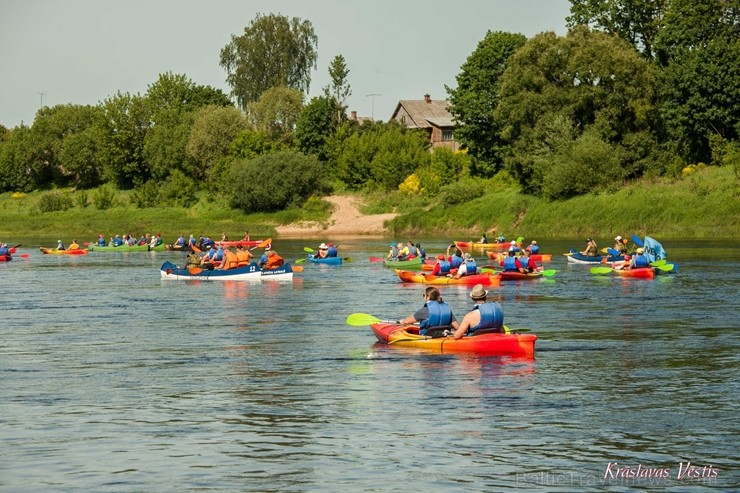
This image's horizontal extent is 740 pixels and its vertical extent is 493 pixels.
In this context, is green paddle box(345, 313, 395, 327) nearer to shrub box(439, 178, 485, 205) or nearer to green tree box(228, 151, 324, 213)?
shrub box(439, 178, 485, 205)

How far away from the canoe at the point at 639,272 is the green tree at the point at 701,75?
3282 centimetres

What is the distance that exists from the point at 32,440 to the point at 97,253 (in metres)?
60.2

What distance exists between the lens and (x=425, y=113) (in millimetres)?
141250

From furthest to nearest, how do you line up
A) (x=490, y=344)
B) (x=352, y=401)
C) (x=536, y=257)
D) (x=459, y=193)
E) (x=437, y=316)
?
1. (x=459, y=193)
2. (x=536, y=257)
3. (x=437, y=316)
4. (x=490, y=344)
5. (x=352, y=401)

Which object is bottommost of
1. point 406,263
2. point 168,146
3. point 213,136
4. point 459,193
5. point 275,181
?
point 406,263

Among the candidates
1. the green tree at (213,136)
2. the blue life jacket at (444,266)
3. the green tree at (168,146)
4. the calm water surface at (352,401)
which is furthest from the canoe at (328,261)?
the green tree at (168,146)

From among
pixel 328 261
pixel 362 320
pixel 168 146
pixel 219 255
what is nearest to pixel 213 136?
pixel 168 146

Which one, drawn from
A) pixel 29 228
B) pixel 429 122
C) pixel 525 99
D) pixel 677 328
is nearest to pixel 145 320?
pixel 677 328

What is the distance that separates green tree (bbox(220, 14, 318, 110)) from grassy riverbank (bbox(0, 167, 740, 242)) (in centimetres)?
1795

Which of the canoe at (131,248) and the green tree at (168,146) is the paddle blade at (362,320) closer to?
the canoe at (131,248)

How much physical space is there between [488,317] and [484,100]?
238 feet

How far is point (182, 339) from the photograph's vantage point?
97.3 ft

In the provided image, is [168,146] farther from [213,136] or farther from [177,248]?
[177,248]

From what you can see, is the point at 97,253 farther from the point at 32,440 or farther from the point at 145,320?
the point at 32,440
